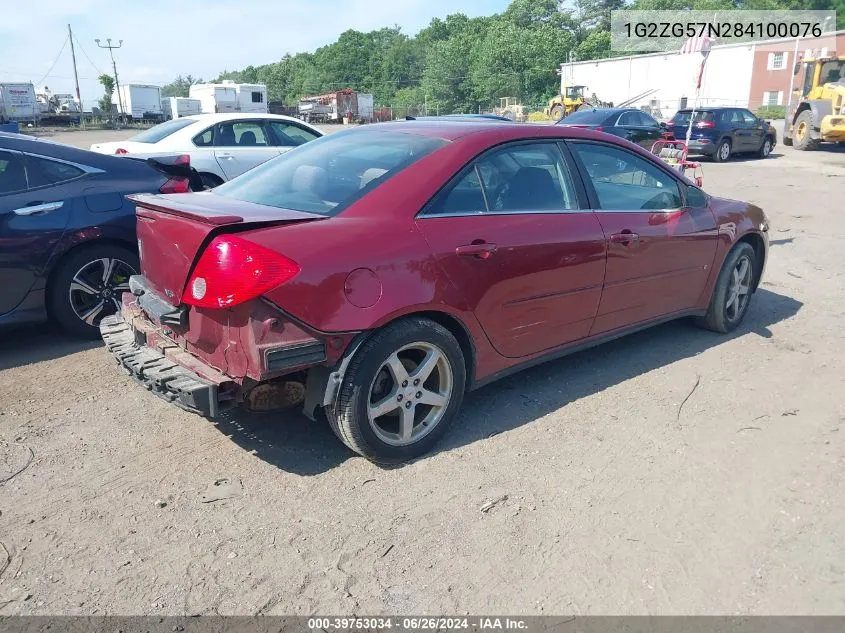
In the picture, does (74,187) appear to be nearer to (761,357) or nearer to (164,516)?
(164,516)

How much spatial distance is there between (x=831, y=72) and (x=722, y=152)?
5.74 meters

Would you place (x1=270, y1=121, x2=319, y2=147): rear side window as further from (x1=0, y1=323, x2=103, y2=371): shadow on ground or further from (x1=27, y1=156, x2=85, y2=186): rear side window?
(x1=0, y1=323, x2=103, y2=371): shadow on ground

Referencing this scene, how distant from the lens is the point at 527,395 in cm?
423

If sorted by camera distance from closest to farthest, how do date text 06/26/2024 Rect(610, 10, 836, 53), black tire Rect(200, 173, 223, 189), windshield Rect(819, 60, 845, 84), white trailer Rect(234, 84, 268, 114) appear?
black tire Rect(200, 173, 223, 189)
windshield Rect(819, 60, 845, 84)
white trailer Rect(234, 84, 268, 114)
date text 06/26/2024 Rect(610, 10, 836, 53)

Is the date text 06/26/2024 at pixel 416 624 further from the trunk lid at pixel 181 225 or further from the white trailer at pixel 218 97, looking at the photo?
the white trailer at pixel 218 97

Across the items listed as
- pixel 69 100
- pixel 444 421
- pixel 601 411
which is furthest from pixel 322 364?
pixel 69 100

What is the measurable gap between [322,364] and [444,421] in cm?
82

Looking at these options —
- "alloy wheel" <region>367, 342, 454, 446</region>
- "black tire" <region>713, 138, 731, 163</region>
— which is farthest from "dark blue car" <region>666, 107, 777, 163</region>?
"alloy wheel" <region>367, 342, 454, 446</region>

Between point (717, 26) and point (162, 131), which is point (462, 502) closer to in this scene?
Result: point (162, 131)

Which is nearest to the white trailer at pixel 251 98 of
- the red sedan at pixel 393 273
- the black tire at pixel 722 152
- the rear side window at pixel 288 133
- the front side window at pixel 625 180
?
the black tire at pixel 722 152

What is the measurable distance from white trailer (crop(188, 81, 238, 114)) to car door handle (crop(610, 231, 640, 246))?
161 feet

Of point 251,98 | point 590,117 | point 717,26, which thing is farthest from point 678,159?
point 717,26

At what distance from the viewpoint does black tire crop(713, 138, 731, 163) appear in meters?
20.0

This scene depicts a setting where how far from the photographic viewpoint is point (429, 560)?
2730 mm
